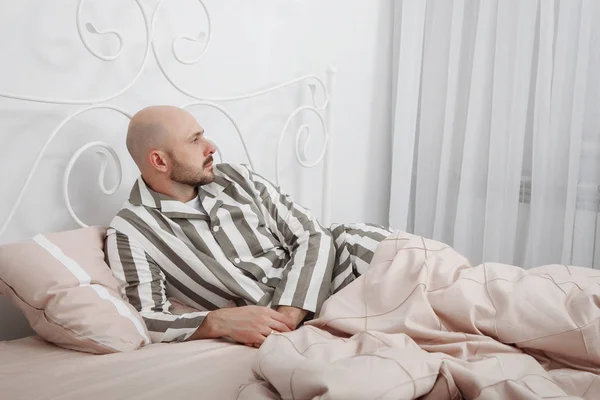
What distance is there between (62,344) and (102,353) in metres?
0.11

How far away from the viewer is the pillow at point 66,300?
1517 millimetres

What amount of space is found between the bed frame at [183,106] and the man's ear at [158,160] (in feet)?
0.42

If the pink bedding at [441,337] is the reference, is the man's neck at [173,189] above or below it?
above

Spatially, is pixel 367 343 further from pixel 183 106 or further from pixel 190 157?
pixel 183 106

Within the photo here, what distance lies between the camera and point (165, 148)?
1.86 meters

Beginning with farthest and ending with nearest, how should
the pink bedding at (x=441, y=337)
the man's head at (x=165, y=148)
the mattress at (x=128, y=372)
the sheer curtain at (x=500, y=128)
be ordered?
the sheer curtain at (x=500, y=128)
the man's head at (x=165, y=148)
the mattress at (x=128, y=372)
the pink bedding at (x=441, y=337)

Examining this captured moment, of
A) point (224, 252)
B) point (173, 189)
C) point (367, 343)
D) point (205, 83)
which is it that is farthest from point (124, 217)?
point (367, 343)

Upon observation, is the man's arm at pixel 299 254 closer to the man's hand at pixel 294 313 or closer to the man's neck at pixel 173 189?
the man's hand at pixel 294 313

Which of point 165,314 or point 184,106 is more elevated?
point 184,106

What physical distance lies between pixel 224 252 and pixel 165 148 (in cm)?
32

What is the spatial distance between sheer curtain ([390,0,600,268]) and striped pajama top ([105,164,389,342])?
73cm

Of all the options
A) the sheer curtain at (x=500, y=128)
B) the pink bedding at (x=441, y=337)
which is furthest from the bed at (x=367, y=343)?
the sheer curtain at (x=500, y=128)

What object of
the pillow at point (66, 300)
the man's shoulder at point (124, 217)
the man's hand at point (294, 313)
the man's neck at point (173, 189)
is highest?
the man's neck at point (173, 189)

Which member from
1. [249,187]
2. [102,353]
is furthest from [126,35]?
[102,353]
